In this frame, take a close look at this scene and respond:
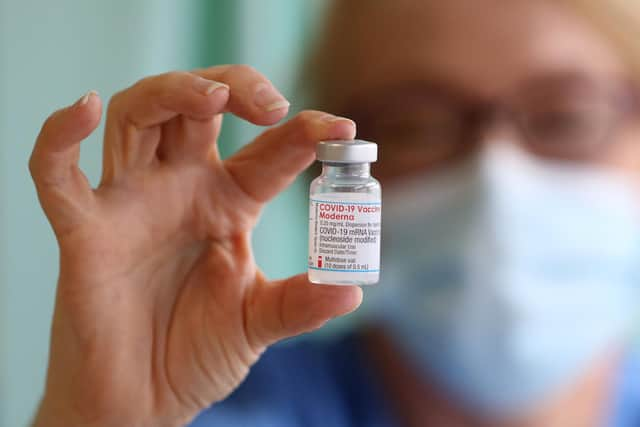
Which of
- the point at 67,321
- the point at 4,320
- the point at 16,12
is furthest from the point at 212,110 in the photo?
the point at 4,320

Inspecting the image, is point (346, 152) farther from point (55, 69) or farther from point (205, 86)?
point (55, 69)

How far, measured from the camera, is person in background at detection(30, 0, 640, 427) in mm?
1006

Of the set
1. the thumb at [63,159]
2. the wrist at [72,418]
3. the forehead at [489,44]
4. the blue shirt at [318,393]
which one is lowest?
the blue shirt at [318,393]

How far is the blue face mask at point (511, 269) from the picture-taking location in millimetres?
1657

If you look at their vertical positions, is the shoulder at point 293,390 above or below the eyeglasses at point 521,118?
below

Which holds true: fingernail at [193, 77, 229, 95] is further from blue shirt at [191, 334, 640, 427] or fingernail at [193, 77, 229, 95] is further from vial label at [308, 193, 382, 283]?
blue shirt at [191, 334, 640, 427]

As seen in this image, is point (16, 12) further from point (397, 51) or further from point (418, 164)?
point (418, 164)

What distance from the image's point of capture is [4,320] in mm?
2049

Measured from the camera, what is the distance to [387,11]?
1.92 metres

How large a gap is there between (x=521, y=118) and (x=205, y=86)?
3.49 feet

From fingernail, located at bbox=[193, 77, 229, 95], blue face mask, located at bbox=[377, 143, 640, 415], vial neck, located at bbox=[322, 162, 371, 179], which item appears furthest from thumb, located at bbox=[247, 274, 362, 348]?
→ blue face mask, located at bbox=[377, 143, 640, 415]

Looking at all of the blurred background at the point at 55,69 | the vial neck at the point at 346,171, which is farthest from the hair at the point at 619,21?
the vial neck at the point at 346,171

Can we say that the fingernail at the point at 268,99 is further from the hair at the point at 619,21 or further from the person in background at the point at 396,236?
the hair at the point at 619,21

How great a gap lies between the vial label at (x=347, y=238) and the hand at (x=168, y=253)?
3cm
